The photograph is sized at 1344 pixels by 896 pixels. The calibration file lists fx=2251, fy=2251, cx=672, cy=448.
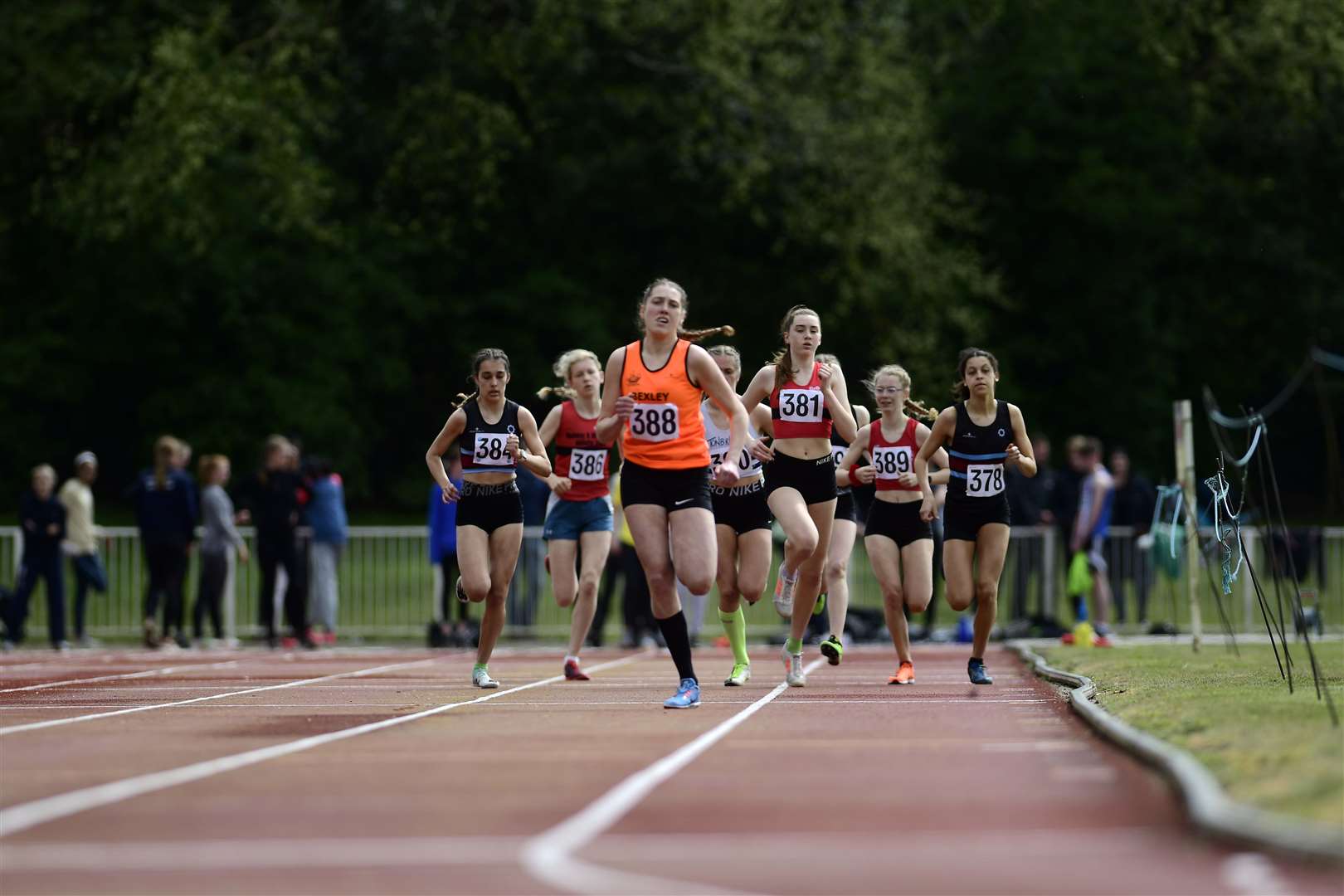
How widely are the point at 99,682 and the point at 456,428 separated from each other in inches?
147

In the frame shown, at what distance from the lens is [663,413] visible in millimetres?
11805

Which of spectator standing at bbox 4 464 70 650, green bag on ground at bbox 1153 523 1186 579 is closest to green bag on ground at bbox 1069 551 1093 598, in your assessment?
green bag on ground at bbox 1153 523 1186 579

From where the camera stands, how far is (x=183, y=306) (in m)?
41.8

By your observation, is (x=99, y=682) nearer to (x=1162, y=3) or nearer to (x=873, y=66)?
(x=873, y=66)

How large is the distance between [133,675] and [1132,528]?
40.2ft

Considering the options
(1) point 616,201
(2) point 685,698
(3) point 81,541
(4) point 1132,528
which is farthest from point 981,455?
(1) point 616,201

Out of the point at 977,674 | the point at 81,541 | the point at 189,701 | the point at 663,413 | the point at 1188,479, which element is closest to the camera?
the point at 663,413

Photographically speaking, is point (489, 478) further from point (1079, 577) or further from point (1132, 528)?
point (1132, 528)

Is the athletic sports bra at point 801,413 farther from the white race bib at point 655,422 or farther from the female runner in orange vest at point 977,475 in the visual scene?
the white race bib at point 655,422

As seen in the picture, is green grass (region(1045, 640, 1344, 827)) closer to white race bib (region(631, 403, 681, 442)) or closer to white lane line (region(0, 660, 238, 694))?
white race bib (region(631, 403, 681, 442))

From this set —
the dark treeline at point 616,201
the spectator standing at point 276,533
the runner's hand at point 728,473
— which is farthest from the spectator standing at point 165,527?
the runner's hand at point 728,473

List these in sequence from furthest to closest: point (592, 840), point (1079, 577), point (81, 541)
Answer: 1. point (81, 541)
2. point (1079, 577)
3. point (592, 840)

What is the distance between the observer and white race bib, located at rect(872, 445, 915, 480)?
14383 mm

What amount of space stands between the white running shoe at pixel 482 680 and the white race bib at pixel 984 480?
10.9ft
